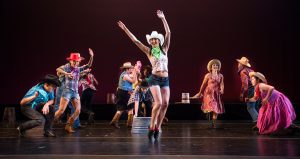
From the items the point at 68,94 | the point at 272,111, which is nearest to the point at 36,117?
the point at 68,94

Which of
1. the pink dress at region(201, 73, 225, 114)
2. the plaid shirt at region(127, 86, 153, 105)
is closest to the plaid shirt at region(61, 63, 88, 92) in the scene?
the plaid shirt at region(127, 86, 153, 105)

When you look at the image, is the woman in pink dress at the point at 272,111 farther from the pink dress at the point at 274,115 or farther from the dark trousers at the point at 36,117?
the dark trousers at the point at 36,117

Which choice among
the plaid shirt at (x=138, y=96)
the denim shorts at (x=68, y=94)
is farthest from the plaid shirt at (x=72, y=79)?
the plaid shirt at (x=138, y=96)

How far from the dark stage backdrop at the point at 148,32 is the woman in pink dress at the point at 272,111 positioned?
4.52m

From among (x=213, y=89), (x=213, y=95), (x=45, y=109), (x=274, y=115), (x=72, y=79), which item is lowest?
(x=274, y=115)

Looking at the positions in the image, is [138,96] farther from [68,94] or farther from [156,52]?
[156,52]

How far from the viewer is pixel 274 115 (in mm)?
6480

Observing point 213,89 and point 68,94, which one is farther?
point 213,89

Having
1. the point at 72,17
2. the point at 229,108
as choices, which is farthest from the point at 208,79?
the point at 72,17

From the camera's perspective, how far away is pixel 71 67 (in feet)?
23.8

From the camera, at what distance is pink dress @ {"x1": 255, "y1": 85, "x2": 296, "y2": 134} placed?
6.39 m

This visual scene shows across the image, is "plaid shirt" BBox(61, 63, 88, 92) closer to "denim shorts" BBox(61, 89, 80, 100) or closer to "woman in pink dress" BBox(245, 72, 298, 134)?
"denim shorts" BBox(61, 89, 80, 100)

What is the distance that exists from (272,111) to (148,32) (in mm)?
5569

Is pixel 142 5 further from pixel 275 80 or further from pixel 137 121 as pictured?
pixel 137 121
